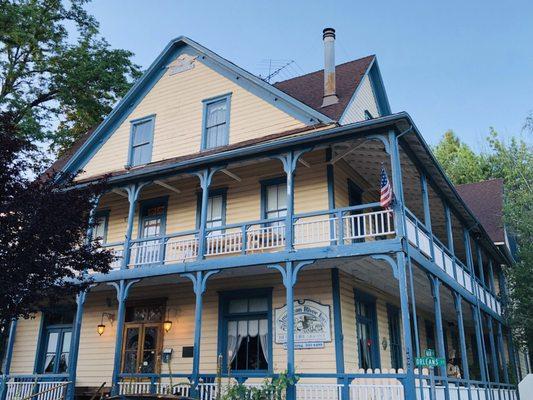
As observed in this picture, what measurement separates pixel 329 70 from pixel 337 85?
1.08 metres

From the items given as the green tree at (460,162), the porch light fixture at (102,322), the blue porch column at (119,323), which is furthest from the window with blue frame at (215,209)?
the green tree at (460,162)

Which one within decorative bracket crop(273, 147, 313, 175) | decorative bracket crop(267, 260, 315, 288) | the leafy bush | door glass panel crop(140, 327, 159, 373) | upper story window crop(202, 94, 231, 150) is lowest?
the leafy bush

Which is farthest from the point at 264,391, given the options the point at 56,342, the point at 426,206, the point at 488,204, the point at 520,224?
the point at 488,204

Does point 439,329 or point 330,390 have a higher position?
point 439,329

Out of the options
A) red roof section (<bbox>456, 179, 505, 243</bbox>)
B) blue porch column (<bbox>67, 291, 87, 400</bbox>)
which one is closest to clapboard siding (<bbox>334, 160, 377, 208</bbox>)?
blue porch column (<bbox>67, 291, 87, 400</bbox>)

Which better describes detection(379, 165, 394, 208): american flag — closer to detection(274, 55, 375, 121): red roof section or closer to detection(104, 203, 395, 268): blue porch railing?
detection(104, 203, 395, 268): blue porch railing

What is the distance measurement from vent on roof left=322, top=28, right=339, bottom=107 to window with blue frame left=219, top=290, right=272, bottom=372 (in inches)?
237

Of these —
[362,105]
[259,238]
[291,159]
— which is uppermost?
[362,105]

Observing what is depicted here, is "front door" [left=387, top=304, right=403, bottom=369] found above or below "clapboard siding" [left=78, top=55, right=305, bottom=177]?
below

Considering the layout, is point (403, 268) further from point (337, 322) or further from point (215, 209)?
point (215, 209)

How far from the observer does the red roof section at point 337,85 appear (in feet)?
51.4

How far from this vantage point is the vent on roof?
632 inches

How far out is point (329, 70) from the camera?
1636 cm

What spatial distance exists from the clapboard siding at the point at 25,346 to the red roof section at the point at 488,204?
61.1 ft
